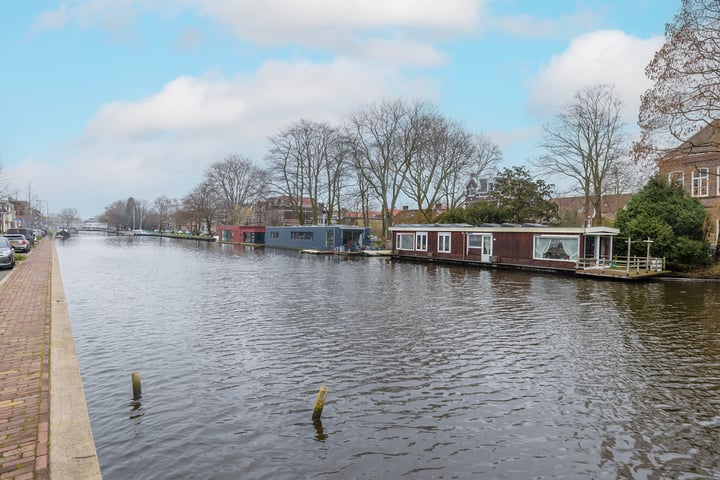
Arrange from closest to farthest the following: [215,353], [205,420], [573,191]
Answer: [205,420]
[215,353]
[573,191]

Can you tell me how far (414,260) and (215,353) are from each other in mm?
33121

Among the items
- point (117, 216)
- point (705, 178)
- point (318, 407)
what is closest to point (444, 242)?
point (705, 178)

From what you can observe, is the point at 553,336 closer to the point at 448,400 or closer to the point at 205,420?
the point at 448,400

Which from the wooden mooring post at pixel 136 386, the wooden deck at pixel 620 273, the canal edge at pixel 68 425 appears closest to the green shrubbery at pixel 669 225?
the wooden deck at pixel 620 273

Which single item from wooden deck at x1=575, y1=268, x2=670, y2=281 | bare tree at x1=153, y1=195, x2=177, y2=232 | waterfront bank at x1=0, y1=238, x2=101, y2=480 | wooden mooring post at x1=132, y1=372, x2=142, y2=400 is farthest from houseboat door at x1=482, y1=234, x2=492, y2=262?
bare tree at x1=153, y1=195, x2=177, y2=232

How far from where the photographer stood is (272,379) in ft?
28.9

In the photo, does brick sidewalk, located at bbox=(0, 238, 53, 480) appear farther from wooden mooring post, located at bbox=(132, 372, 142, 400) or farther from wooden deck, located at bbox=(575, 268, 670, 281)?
wooden deck, located at bbox=(575, 268, 670, 281)

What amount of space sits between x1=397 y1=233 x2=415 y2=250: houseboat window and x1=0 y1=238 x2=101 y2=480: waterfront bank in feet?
111

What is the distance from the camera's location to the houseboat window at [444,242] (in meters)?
39.8

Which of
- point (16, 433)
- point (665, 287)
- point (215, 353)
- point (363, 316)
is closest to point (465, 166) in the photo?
point (665, 287)

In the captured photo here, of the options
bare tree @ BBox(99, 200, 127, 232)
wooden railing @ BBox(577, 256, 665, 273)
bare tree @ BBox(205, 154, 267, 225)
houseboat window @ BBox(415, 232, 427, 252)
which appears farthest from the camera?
bare tree @ BBox(99, 200, 127, 232)

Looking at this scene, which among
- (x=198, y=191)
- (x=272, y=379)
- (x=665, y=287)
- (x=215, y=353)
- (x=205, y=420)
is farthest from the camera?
(x=198, y=191)

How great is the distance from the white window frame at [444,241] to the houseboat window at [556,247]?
8.60 meters

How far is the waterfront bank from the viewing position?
4915 mm
